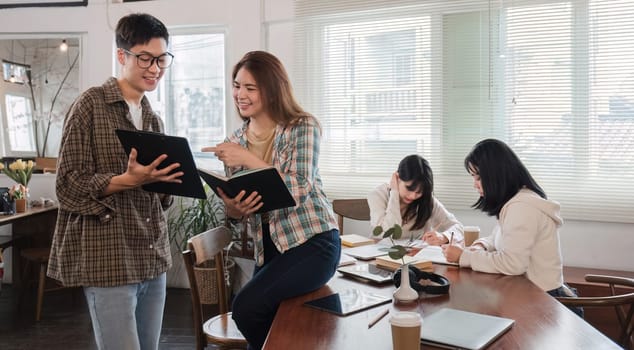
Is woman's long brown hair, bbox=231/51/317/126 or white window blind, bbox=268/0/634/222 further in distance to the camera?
white window blind, bbox=268/0/634/222

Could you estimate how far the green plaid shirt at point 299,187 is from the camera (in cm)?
163

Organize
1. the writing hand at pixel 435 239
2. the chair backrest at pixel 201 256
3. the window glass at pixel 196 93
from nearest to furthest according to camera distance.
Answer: the chair backrest at pixel 201 256, the writing hand at pixel 435 239, the window glass at pixel 196 93

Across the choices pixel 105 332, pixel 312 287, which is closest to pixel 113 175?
pixel 105 332

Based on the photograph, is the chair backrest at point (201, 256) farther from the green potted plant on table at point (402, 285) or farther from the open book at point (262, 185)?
the green potted plant on table at point (402, 285)

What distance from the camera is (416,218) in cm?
309

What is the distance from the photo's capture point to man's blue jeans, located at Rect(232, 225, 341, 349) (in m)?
1.58

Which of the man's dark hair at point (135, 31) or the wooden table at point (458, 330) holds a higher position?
the man's dark hair at point (135, 31)

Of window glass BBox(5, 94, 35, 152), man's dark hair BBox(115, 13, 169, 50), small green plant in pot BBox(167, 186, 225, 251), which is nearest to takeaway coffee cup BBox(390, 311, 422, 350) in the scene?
man's dark hair BBox(115, 13, 169, 50)

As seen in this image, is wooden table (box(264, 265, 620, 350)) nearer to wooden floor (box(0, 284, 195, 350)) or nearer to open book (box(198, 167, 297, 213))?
open book (box(198, 167, 297, 213))

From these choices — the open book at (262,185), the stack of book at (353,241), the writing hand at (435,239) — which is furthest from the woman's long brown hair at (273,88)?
the writing hand at (435,239)

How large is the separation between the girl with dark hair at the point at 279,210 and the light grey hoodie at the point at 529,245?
2.10ft

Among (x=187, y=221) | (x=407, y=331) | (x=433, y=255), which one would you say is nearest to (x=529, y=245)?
(x=433, y=255)

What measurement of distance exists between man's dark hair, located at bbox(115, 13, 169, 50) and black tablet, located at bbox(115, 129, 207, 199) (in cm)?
32

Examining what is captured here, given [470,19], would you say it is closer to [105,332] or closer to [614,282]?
[614,282]
